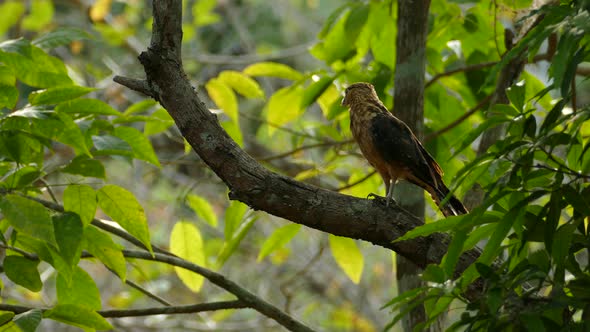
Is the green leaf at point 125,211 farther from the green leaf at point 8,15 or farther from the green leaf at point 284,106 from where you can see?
the green leaf at point 8,15

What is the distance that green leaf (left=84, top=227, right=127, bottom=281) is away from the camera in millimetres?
2447

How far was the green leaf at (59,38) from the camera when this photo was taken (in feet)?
9.36

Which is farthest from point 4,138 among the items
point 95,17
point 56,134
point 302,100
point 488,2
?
point 95,17

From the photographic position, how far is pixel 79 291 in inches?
99.7

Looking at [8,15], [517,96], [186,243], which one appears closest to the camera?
[517,96]

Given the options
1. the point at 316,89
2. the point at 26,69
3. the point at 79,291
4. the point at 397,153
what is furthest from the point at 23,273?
the point at 316,89

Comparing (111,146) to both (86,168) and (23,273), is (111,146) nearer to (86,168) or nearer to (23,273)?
(86,168)

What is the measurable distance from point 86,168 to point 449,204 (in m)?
1.05

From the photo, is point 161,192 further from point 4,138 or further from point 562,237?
point 562,237

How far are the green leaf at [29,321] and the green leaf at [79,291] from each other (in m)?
0.34

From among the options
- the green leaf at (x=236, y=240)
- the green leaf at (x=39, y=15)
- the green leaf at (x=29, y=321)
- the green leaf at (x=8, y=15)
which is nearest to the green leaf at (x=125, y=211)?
the green leaf at (x=29, y=321)

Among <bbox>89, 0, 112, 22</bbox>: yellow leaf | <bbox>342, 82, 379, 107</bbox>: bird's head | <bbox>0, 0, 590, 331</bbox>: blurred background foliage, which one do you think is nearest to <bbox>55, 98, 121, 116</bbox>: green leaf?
<bbox>0, 0, 590, 331</bbox>: blurred background foliage

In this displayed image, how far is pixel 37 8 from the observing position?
5.95 meters

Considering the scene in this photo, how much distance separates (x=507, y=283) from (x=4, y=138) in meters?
1.44
